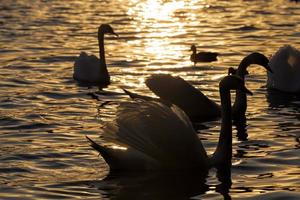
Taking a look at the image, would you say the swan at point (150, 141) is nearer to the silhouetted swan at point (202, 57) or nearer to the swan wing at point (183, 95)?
the swan wing at point (183, 95)

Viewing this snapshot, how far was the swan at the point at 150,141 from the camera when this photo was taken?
11477mm

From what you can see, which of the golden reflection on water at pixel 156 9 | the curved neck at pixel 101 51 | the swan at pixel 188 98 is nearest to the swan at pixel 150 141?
the swan at pixel 188 98

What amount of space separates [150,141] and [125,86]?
735cm

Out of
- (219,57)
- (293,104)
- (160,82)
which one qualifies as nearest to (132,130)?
(160,82)

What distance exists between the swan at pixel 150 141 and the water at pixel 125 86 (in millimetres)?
212

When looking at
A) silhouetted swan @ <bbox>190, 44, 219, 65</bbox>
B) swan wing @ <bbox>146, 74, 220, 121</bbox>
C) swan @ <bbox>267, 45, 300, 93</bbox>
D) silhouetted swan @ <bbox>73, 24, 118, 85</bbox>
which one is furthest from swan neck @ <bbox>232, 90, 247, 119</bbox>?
silhouetted swan @ <bbox>190, 44, 219, 65</bbox>

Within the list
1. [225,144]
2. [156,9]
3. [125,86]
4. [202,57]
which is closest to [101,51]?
[125,86]

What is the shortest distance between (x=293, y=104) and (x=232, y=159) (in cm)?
443

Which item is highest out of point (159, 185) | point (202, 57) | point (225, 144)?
point (202, 57)

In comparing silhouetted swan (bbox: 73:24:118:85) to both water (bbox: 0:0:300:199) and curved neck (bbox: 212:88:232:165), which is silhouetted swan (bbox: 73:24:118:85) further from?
curved neck (bbox: 212:88:232:165)

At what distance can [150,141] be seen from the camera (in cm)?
1145

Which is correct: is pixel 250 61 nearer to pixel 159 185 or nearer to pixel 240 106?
pixel 240 106

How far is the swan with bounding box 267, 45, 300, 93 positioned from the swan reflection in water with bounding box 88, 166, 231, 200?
6120 millimetres

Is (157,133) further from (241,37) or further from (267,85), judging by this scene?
(241,37)
